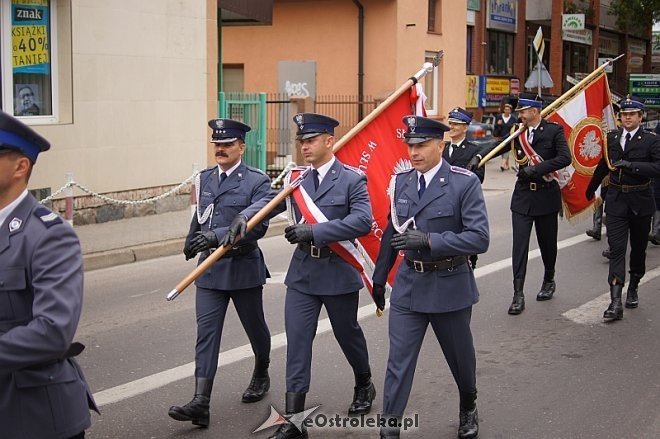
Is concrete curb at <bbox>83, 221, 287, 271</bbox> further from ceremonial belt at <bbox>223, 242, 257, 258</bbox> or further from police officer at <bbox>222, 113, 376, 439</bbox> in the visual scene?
police officer at <bbox>222, 113, 376, 439</bbox>

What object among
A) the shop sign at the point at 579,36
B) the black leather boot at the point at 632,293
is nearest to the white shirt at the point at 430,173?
the black leather boot at the point at 632,293

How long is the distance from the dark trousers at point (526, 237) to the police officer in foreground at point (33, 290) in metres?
6.51

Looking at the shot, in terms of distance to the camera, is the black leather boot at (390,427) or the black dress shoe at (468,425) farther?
the black dress shoe at (468,425)

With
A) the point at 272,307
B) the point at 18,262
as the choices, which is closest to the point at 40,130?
the point at 272,307

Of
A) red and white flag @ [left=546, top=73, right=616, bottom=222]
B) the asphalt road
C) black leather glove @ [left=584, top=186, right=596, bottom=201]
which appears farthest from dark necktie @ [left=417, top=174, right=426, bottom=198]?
red and white flag @ [left=546, top=73, right=616, bottom=222]

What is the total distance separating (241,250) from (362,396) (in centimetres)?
123

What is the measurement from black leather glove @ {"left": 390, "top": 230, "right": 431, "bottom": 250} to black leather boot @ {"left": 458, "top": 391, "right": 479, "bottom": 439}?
1025 mm

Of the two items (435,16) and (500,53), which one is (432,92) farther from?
(500,53)

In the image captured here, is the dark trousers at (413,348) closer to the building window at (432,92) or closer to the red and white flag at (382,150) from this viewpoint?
the red and white flag at (382,150)

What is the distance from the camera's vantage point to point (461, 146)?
32.5 feet

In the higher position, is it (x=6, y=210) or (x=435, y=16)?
(x=435, y=16)

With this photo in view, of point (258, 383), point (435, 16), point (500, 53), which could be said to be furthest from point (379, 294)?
point (500, 53)

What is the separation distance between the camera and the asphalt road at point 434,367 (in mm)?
6109

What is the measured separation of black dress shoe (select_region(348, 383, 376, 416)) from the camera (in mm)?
6250
